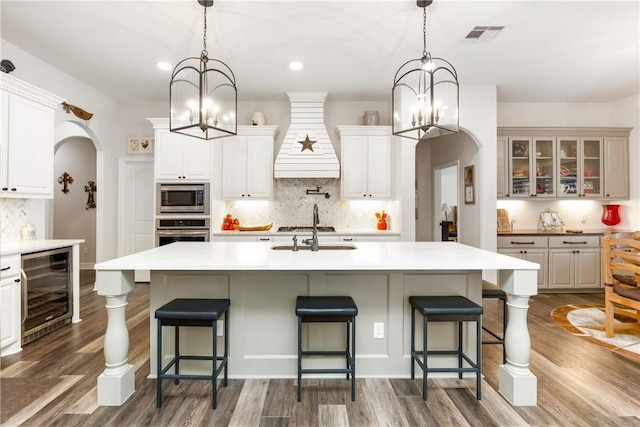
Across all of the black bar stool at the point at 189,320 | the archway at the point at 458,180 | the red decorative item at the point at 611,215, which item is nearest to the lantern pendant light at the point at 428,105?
Answer: the black bar stool at the point at 189,320

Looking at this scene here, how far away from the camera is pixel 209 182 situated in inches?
193

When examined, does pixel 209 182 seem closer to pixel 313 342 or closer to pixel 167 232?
pixel 167 232

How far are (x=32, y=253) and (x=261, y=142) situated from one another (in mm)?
2975

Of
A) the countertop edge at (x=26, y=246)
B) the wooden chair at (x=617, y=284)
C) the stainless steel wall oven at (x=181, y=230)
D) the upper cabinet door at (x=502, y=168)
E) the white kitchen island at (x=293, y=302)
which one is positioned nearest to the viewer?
the white kitchen island at (x=293, y=302)

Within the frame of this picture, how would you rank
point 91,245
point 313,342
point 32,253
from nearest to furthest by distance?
point 313,342, point 32,253, point 91,245

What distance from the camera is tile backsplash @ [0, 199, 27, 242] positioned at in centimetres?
345

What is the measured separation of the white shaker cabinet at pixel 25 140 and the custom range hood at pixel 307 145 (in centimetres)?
263

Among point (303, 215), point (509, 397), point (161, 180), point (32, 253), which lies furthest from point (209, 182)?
point (509, 397)

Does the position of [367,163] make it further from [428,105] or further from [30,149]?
[30,149]

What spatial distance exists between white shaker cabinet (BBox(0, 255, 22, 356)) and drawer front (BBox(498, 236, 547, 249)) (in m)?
5.65

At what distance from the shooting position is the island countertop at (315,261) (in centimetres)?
212

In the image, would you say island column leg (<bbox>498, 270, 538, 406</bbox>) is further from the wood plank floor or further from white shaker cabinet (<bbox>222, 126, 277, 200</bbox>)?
white shaker cabinet (<bbox>222, 126, 277, 200</bbox>)

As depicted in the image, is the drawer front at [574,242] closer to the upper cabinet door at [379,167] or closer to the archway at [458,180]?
the archway at [458,180]

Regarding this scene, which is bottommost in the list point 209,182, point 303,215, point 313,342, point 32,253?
point 313,342
